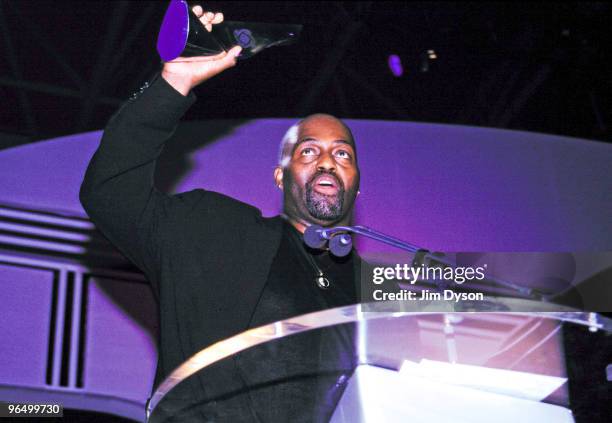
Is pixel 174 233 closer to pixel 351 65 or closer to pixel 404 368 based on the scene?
pixel 404 368

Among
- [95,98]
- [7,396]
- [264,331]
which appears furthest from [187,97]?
[95,98]

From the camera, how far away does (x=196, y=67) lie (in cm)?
146

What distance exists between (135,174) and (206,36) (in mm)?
388

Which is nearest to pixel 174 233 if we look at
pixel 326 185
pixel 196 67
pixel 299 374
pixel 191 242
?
pixel 191 242

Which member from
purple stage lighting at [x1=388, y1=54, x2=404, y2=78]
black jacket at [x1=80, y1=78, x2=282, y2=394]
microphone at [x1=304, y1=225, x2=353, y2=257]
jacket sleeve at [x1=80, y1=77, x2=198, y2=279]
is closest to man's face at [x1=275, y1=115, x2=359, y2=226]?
black jacket at [x1=80, y1=78, x2=282, y2=394]

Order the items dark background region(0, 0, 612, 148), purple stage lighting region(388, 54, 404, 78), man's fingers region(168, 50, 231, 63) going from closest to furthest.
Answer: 1. man's fingers region(168, 50, 231, 63)
2. dark background region(0, 0, 612, 148)
3. purple stage lighting region(388, 54, 404, 78)

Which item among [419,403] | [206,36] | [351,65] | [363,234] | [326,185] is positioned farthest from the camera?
[351,65]

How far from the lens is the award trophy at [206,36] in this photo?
1.20 metres

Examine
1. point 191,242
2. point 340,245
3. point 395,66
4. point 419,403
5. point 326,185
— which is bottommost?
point 419,403

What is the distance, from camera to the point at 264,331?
67 centimetres

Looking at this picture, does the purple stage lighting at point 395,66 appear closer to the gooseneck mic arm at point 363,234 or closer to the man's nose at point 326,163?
the man's nose at point 326,163

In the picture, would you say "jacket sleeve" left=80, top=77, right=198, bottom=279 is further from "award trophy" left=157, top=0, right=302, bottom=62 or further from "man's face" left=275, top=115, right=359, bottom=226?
"man's face" left=275, top=115, right=359, bottom=226

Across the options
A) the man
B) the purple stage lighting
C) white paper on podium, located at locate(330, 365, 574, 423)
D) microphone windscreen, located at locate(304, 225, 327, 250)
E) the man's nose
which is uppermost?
the purple stage lighting

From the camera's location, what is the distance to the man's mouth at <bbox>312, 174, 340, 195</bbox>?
224cm
